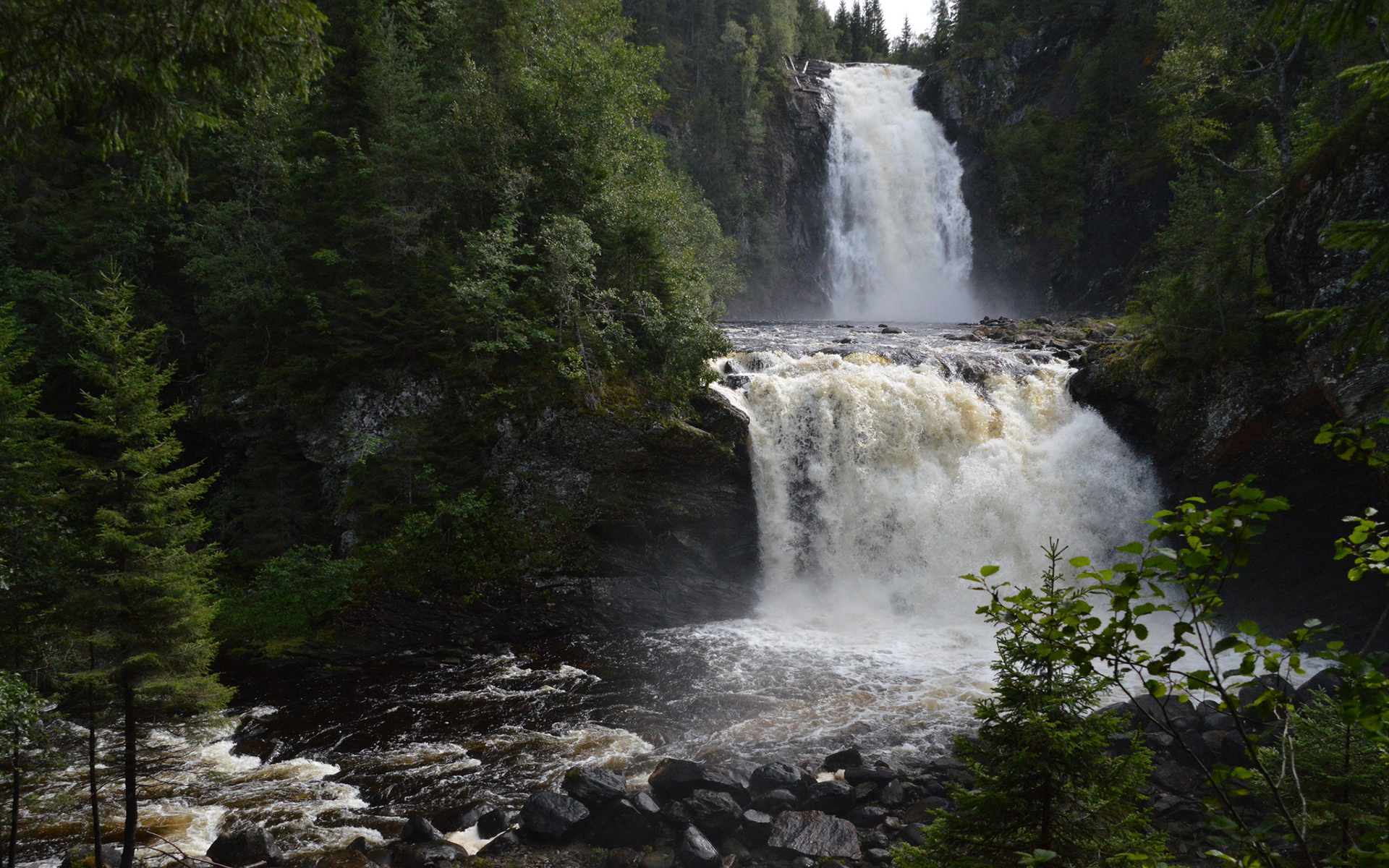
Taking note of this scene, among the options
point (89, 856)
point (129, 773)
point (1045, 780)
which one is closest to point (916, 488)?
point (1045, 780)

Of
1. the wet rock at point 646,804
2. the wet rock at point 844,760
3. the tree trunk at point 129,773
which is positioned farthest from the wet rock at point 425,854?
the wet rock at point 844,760

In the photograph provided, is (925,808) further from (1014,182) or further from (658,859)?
(1014,182)

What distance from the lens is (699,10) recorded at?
56688 mm

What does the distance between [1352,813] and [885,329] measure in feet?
77.1

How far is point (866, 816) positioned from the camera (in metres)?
8.72

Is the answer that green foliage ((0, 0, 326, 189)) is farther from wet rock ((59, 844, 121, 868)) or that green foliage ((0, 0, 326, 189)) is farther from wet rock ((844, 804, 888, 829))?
wet rock ((844, 804, 888, 829))

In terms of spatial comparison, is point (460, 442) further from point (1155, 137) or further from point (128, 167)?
point (1155, 137)

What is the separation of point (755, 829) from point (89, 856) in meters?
7.53

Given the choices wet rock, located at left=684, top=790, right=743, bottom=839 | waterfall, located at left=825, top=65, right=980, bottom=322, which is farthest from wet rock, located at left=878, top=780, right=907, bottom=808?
waterfall, located at left=825, top=65, right=980, bottom=322

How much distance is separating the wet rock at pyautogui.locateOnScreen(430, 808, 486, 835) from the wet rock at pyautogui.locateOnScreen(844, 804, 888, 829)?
474 cm

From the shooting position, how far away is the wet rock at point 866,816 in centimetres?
867

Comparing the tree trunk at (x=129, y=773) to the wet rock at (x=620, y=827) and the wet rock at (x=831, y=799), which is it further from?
the wet rock at (x=831, y=799)

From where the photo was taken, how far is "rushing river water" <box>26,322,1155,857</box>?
10.1 m

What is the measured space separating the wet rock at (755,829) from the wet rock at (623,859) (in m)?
1.28
